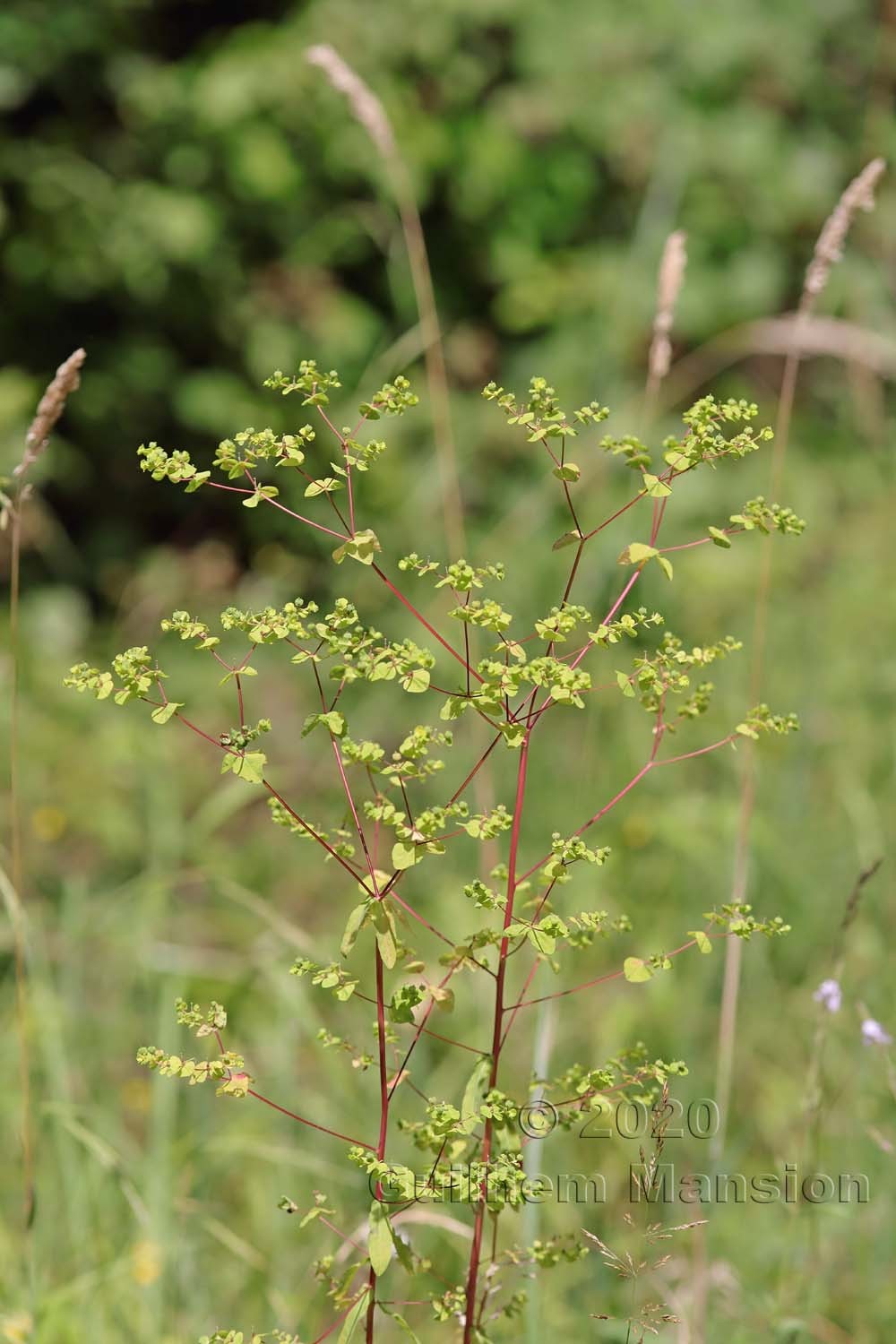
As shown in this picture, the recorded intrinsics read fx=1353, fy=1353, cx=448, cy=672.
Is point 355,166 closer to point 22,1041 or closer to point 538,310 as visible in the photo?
point 538,310

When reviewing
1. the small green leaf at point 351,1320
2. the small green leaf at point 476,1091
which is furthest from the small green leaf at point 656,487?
the small green leaf at point 351,1320

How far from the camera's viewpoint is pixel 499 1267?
1057 mm

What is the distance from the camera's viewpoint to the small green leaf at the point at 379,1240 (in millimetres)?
904

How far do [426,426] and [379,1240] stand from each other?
124 inches

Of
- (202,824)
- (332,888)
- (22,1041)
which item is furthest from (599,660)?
(22,1041)

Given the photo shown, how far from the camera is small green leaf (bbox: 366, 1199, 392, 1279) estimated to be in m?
0.90

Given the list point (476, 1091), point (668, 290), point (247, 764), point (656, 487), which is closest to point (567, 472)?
point (656, 487)

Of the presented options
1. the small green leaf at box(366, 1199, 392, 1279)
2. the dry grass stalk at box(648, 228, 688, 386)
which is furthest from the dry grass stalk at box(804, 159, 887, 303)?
the small green leaf at box(366, 1199, 392, 1279)

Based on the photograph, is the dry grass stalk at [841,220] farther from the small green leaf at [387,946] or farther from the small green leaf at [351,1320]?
the small green leaf at [351,1320]

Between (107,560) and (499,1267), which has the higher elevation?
(107,560)

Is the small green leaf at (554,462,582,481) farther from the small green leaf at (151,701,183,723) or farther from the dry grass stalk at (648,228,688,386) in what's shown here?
the dry grass stalk at (648,228,688,386)

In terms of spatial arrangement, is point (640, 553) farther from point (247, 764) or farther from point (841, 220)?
point (841, 220)

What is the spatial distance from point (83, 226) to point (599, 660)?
1690 millimetres

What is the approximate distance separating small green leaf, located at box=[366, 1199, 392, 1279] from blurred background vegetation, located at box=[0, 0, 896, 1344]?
0.90 m
